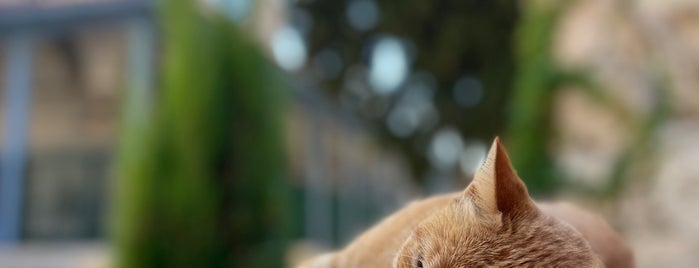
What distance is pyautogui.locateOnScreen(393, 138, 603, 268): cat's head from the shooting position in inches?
9.2

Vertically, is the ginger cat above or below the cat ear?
below

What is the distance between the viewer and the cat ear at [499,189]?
0.25m

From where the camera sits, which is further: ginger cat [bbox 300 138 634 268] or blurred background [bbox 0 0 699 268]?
blurred background [bbox 0 0 699 268]

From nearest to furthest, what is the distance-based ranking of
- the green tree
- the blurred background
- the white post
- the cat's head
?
the cat's head < the blurred background < the green tree < the white post

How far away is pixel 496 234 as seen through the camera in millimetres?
246

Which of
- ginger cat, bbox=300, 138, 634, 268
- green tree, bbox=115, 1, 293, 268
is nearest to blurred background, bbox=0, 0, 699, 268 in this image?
green tree, bbox=115, 1, 293, 268

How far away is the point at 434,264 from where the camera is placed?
242 mm

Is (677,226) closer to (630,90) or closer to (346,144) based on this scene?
(630,90)

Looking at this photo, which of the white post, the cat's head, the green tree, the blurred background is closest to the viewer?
the cat's head

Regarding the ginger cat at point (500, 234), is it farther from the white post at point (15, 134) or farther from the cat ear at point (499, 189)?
the white post at point (15, 134)

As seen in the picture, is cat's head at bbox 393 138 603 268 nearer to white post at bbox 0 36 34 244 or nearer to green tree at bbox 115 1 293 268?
green tree at bbox 115 1 293 268

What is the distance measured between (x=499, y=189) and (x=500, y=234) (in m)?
0.02

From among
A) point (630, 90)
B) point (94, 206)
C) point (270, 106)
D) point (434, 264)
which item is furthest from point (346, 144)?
point (434, 264)

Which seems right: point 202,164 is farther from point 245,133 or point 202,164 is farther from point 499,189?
point 499,189
